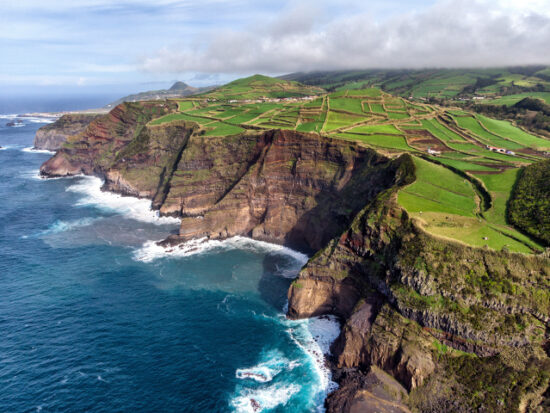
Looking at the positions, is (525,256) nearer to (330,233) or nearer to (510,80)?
(330,233)

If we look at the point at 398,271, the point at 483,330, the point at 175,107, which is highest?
the point at 175,107

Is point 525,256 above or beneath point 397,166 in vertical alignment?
beneath

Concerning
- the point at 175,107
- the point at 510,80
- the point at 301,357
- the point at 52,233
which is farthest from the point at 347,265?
the point at 510,80

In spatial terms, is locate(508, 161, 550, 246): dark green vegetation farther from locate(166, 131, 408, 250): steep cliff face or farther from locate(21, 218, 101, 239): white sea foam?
locate(21, 218, 101, 239): white sea foam

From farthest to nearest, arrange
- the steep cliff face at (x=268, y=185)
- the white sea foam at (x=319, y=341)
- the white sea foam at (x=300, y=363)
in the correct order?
the steep cliff face at (x=268, y=185) → the white sea foam at (x=319, y=341) → the white sea foam at (x=300, y=363)

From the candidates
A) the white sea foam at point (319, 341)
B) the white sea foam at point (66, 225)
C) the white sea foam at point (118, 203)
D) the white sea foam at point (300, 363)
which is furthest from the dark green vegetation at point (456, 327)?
Answer: the white sea foam at point (66, 225)

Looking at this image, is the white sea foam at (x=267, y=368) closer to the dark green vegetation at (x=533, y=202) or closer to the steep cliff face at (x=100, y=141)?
the dark green vegetation at (x=533, y=202)
